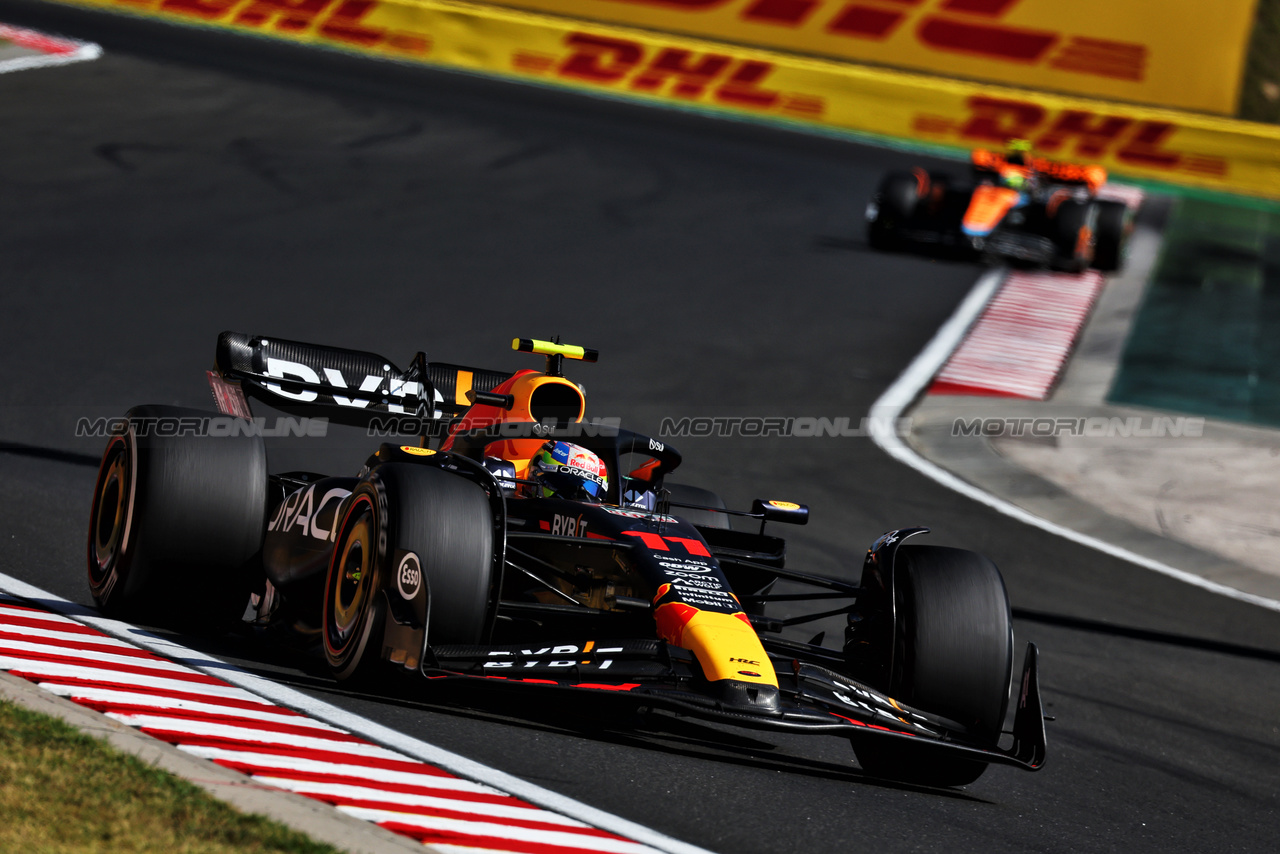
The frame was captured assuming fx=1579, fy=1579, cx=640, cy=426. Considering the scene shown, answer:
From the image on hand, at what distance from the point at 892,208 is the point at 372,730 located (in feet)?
50.1

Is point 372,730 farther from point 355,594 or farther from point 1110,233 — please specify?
point 1110,233

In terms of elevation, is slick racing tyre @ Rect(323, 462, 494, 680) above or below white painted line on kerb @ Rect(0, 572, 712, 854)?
above

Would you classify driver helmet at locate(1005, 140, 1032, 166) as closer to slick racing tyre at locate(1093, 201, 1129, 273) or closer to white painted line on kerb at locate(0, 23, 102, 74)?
slick racing tyre at locate(1093, 201, 1129, 273)

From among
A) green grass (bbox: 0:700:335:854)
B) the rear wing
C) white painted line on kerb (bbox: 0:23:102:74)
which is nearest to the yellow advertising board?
white painted line on kerb (bbox: 0:23:102:74)

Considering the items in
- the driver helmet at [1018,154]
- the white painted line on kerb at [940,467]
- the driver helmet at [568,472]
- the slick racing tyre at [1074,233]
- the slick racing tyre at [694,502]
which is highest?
the driver helmet at [1018,154]

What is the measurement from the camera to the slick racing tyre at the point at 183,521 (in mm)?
6719

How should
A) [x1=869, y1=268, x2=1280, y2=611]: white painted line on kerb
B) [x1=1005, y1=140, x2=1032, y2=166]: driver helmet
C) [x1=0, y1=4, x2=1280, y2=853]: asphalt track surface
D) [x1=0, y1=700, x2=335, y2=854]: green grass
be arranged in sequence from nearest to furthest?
[x1=0, y1=700, x2=335, y2=854]: green grass, [x1=0, y1=4, x2=1280, y2=853]: asphalt track surface, [x1=869, y1=268, x2=1280, y2=611]: white painted line on kerb, [x1=1005, y1=140, x2=1032, y2=166]: driver helmet

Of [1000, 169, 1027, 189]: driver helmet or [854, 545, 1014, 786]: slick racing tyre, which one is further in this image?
[1000, 169, 1027, 189]: driver helmet

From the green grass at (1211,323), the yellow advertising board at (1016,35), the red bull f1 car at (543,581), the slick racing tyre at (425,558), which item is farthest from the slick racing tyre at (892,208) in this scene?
the slick racing tyre at (425,558)

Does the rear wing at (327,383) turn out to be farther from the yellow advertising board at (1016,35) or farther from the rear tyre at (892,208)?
the yellow advertising board at (1016,35)

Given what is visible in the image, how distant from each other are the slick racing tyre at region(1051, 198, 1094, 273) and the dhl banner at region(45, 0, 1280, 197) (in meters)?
6.38

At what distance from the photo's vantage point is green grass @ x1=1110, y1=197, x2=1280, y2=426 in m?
15.9

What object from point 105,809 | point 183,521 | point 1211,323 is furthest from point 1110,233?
point 105,809

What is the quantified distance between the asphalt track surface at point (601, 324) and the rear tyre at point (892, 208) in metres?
0.52
